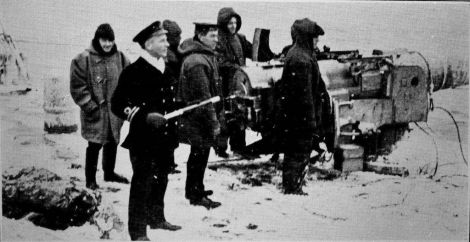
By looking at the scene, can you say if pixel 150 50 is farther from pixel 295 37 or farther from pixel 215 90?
pixel 295 37

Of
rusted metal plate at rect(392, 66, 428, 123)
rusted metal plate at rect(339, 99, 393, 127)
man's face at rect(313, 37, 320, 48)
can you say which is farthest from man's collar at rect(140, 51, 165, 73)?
rusted metal plate at rect(392, 66, 428, 123)

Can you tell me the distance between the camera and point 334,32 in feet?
11.0

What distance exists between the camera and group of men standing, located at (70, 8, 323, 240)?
3193 mm

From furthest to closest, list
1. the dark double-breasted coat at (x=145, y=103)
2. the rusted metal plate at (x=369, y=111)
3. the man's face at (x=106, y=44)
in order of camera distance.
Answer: the rusted metal plate at (x=369, y=111), the man's face at (x=106, y=44), the dark double-breasted coat at (x=145, y=103)

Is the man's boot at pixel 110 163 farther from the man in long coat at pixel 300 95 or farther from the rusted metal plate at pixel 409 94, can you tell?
the rusted metal plate at pixel 409 94

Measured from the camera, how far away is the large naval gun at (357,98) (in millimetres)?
3332

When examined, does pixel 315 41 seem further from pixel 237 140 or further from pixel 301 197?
pixel 301 197

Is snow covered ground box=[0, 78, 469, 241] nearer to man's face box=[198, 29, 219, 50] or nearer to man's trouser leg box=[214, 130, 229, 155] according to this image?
man's trouser leg box=[214, 130, 229, 155]

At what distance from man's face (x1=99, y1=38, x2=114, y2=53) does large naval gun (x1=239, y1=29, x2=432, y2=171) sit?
66 centimetres

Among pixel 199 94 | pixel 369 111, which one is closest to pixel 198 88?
pixel 199 94

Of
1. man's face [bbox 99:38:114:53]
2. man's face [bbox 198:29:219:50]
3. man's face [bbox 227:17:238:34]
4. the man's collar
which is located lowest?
the man's collar

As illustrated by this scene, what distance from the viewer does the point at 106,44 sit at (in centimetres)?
326

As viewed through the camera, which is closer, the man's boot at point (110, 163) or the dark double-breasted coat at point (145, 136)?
the dark double-breasted coat at point (145, 136)

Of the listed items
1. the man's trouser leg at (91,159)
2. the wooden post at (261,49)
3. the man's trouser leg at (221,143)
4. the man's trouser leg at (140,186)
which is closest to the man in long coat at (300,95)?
the wooden post at (261,49)
